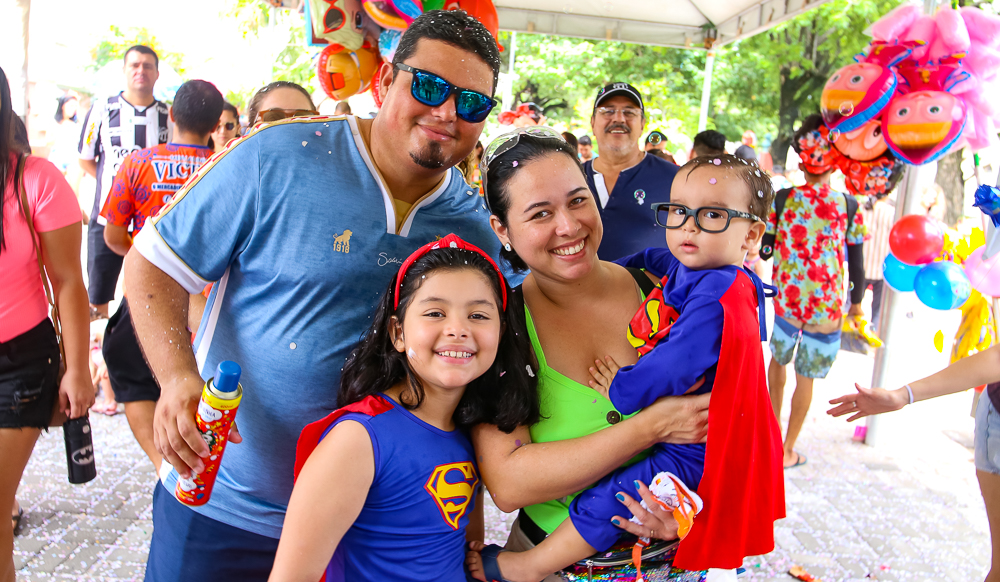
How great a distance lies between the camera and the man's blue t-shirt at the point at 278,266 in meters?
1.63

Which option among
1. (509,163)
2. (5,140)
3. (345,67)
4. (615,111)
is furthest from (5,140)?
(615,111)

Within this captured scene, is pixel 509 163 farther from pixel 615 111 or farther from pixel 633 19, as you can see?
pixel 633 19

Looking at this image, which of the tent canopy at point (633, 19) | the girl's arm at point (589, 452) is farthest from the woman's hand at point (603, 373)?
the tent canopy at point (633, 19)

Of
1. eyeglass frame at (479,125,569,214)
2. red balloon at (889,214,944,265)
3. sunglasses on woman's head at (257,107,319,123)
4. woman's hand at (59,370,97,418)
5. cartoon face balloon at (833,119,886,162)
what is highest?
cartoon face balloon at (833,119,886,162)

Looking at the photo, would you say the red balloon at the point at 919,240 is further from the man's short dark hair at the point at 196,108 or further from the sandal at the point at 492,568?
the man's short dark hair at the point at 196,108

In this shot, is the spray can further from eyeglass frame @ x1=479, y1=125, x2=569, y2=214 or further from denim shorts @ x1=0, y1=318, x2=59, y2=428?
denim shorts @ x1=0, y1=318, x2=59, y2=428

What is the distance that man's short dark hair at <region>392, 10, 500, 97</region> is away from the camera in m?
1.72

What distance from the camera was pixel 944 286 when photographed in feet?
11.6

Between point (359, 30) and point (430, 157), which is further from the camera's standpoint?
point (359, 30)

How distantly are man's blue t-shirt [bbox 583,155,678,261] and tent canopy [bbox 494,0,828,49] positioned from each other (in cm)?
392

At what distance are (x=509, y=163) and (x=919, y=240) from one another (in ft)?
10.1

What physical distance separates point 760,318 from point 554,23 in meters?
7.17

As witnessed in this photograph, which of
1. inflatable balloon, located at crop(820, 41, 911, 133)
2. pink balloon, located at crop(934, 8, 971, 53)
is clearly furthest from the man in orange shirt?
pink balloon, located at crop(934, 8, 971, 53)

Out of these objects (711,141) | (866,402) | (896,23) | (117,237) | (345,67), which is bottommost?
(866,402)
